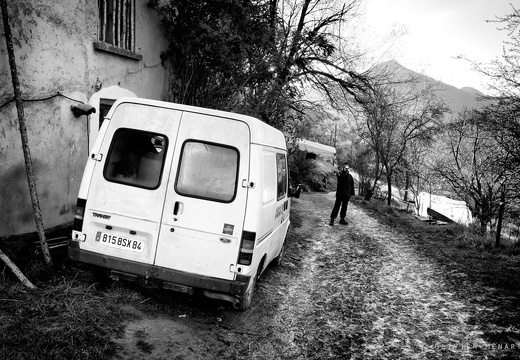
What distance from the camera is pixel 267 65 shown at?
9.82 metres

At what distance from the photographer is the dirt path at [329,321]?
3836 mm

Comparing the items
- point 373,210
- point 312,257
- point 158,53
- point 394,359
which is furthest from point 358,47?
point 394,359

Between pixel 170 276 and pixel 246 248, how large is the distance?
863 millimetres

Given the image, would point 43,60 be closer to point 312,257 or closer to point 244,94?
point 244,94

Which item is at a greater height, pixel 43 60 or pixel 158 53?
pixel 158 53

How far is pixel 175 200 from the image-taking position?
13.1ft

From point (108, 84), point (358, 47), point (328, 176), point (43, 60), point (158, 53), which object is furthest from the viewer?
point (328, 176)

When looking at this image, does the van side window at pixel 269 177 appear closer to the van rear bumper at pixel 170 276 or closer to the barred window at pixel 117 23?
the van rear bumper at pixel 170 276

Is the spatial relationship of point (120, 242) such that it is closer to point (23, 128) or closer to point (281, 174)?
point (23, 128)

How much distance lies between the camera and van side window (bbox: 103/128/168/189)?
4070 mm

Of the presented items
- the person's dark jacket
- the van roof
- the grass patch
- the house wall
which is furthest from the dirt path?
the person's dark jacket

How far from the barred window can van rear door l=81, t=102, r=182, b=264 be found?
4.08 metres

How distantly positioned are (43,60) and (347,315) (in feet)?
19.6

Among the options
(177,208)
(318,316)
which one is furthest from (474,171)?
(177,208)
